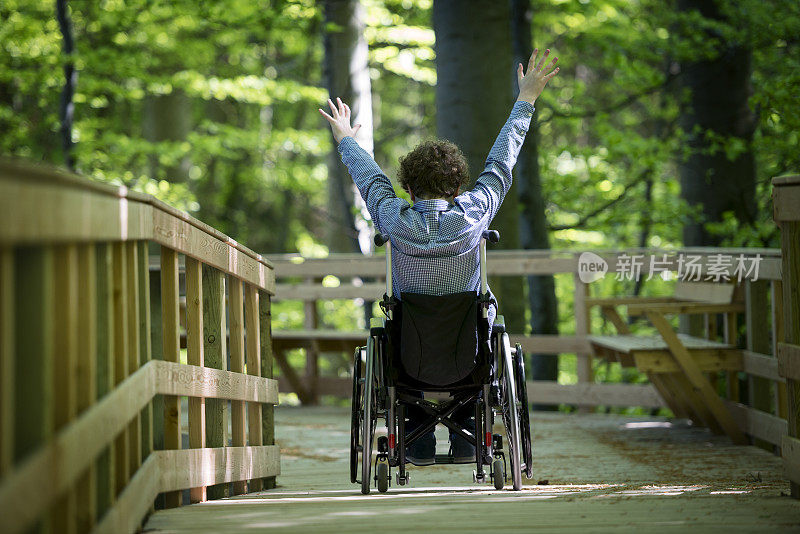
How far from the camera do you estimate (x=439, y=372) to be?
387 cm

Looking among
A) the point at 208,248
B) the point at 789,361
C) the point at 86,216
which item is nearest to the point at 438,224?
the point at 208,248

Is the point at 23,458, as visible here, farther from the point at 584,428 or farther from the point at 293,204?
the point at 293,204

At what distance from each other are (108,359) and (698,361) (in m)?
4.15

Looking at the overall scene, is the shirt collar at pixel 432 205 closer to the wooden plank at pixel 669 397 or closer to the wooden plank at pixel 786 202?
the wooden plank at pixel 786 202

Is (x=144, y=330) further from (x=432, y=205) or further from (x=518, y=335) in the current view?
(x=518, y=335)

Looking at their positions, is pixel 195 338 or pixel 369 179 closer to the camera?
pixel 195 338

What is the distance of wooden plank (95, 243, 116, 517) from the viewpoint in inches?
91.2

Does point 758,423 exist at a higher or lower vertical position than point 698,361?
lower

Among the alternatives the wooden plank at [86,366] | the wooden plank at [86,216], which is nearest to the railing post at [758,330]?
the wooden plank at [86,216]

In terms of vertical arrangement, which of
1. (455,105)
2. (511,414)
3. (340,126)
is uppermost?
(455,105)

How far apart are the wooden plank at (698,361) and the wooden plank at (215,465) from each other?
2.24 metres

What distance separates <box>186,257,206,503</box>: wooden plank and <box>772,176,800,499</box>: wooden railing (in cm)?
196

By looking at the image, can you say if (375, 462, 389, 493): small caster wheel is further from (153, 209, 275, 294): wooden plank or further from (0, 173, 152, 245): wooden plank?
(0, 173, 152, 245): wooden plank

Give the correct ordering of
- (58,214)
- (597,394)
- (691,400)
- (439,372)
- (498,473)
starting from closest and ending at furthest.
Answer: (58,214), (439,372), (498,473), (691,400), (597,394)
